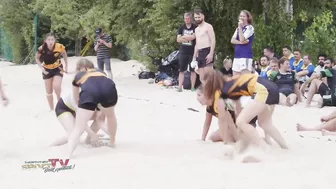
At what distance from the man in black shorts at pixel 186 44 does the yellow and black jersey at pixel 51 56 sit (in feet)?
10.6

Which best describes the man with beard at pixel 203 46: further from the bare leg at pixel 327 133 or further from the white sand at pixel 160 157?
the bare leg at pixel 327 133

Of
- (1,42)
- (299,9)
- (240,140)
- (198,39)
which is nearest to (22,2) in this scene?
(1,42)

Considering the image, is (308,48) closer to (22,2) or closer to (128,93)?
(128,93)

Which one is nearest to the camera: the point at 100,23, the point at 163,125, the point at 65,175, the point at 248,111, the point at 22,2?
the point at 65,175

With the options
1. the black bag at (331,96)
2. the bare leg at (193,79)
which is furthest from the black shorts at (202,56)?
the black bag at (331,96)

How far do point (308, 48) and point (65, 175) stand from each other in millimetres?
12087

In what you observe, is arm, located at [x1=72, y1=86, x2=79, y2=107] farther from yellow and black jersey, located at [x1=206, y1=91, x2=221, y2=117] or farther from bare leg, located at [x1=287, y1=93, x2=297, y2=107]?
bare leg, located at [x1=287, y1=93, x2=297, y2=107]

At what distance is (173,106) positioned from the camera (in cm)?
1172

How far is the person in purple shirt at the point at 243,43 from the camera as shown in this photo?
39.0ft

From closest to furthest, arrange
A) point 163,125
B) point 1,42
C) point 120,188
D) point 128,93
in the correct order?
point 120,188
point 163,125
point 128,93
point 1,42

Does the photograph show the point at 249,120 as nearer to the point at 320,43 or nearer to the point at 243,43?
the point at 243,43

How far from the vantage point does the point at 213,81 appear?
7.42 meters

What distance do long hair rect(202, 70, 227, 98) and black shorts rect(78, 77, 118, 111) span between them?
1.07m

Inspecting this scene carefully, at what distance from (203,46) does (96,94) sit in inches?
241
